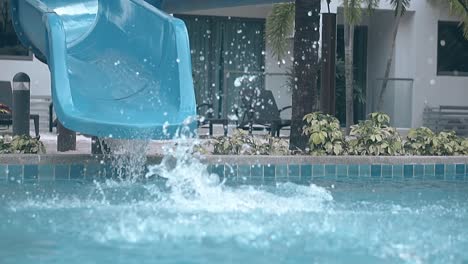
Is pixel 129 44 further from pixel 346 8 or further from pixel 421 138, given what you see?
pixel 346 8

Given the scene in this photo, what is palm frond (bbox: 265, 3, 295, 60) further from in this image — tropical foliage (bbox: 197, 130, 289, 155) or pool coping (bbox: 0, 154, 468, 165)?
pool coping (bbox: 0, 154, 468, 165)

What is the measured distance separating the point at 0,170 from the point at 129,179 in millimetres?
1316

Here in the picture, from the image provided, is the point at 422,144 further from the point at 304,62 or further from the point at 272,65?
the point at 272,65

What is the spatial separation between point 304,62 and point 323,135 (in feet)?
3.06

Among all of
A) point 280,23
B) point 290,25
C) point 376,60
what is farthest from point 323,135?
point 376,60

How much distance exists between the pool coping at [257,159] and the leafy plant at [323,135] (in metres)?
0.24

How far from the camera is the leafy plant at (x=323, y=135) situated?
29.1ft

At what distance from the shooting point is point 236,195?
7.14 meters

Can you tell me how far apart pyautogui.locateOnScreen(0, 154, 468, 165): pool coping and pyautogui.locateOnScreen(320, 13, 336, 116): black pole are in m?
1.47

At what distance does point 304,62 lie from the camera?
918 centimetres

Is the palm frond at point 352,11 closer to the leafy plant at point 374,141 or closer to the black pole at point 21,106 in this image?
the leafy plant at point 374,141

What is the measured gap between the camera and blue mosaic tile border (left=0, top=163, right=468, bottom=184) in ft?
26.7

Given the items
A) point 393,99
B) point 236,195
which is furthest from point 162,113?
point 393,99

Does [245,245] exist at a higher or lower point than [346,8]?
lower
